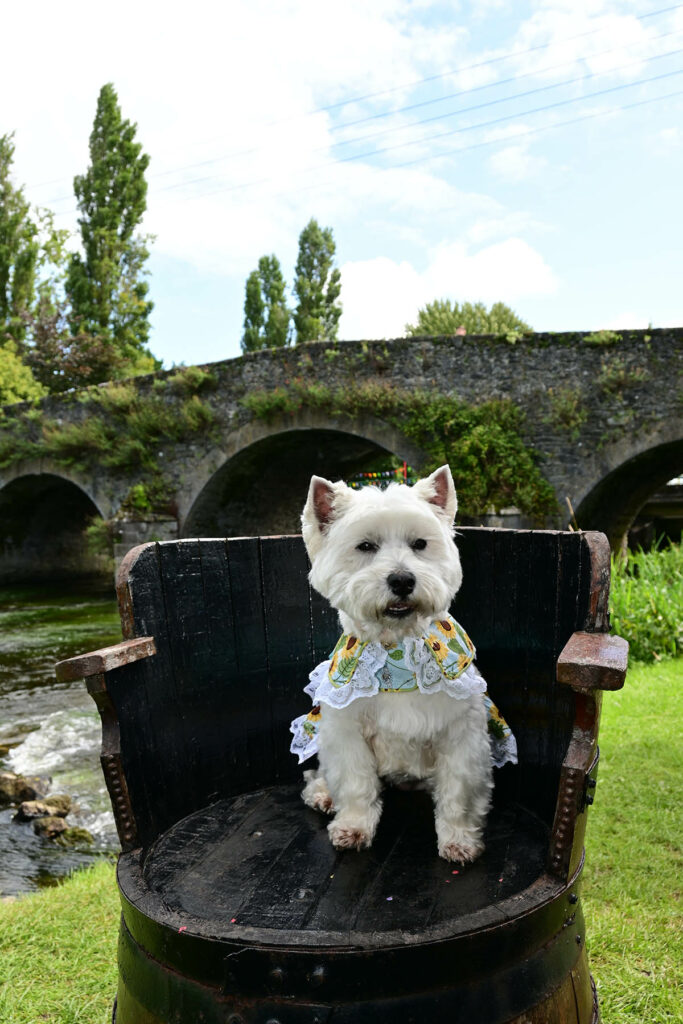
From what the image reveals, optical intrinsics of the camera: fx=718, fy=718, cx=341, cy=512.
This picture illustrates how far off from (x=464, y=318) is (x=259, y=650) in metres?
21.9

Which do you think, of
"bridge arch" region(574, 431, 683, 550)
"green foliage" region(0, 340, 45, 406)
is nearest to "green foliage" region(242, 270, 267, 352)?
"green foliage" region(0, 340, 45, 406)

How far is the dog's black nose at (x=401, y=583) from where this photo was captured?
1.79 metres

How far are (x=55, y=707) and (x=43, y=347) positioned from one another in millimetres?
20021

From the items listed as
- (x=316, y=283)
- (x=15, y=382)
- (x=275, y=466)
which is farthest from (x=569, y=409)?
(x=316, y=283)

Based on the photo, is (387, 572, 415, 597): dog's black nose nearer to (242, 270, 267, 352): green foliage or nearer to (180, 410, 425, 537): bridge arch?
→ (180, 410, 425, 537): bridge arch

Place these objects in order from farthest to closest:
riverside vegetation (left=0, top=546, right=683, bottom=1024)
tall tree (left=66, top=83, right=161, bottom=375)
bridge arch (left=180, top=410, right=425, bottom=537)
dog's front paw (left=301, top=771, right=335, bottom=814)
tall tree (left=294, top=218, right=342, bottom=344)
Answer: tall tree (left=294, top=218, right=342, bottom=344), tall tree (left=66, top=83, right=161, bottom=375), bridge arch (left=180, top=410, right=425, bottom=537), riverside vegetation (left=0, top=546, right=683, bottom=1024), dog's front paw (left=301, top=771, right=335, bottom=814)

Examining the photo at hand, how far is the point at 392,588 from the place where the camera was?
180 centimetres

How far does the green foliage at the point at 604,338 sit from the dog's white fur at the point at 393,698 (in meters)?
9.81

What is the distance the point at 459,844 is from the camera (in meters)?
1.81

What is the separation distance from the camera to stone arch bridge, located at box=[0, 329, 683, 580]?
431 inches

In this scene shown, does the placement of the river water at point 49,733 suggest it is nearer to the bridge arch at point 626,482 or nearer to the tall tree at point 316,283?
the bridge arch at point 626,482

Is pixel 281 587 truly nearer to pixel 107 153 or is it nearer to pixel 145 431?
pixel 145 431

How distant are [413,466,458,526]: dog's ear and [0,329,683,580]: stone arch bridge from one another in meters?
9.71

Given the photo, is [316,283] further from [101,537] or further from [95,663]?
[95,663]
